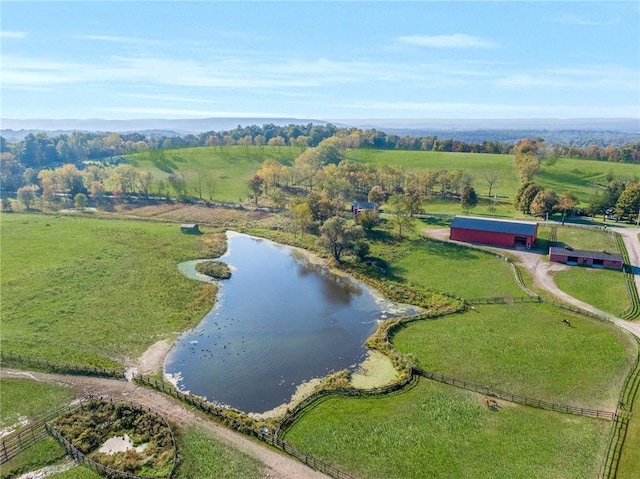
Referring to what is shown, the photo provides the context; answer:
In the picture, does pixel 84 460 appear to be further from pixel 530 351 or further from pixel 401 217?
pixel 401 217

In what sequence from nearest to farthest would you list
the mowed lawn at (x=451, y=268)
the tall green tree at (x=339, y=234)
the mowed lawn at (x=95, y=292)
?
1. the mowed lawn at (x=95, y=292)
2. the mowed lawn at (x=451, y=268)
3. the tall green tree at (x=339, y=234)

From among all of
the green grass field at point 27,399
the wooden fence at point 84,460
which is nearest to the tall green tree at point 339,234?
the green grass field at point 27,399

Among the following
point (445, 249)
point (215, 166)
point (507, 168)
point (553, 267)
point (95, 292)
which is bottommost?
point (95, 292)

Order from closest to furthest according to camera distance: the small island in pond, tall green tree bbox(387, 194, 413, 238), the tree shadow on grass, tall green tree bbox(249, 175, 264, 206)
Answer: the small island in pond < the tree shadow on grass < tall green tree bbox(387, 194, 413, 238) < tall green tree bbox(249, 175, 264, 206)

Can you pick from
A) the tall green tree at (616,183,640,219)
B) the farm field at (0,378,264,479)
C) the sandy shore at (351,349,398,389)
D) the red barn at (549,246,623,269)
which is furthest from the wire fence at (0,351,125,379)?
the tall green tree at (616,183,640,219)

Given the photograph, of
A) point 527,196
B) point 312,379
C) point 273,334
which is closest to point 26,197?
point 273,334

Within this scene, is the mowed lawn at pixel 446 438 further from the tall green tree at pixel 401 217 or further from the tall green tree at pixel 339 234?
the tall green tree at pixel 401 217

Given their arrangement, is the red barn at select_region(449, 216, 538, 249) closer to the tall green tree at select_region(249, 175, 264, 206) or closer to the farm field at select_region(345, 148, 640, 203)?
the farm field at select_region(345, 148, 640, 203)
